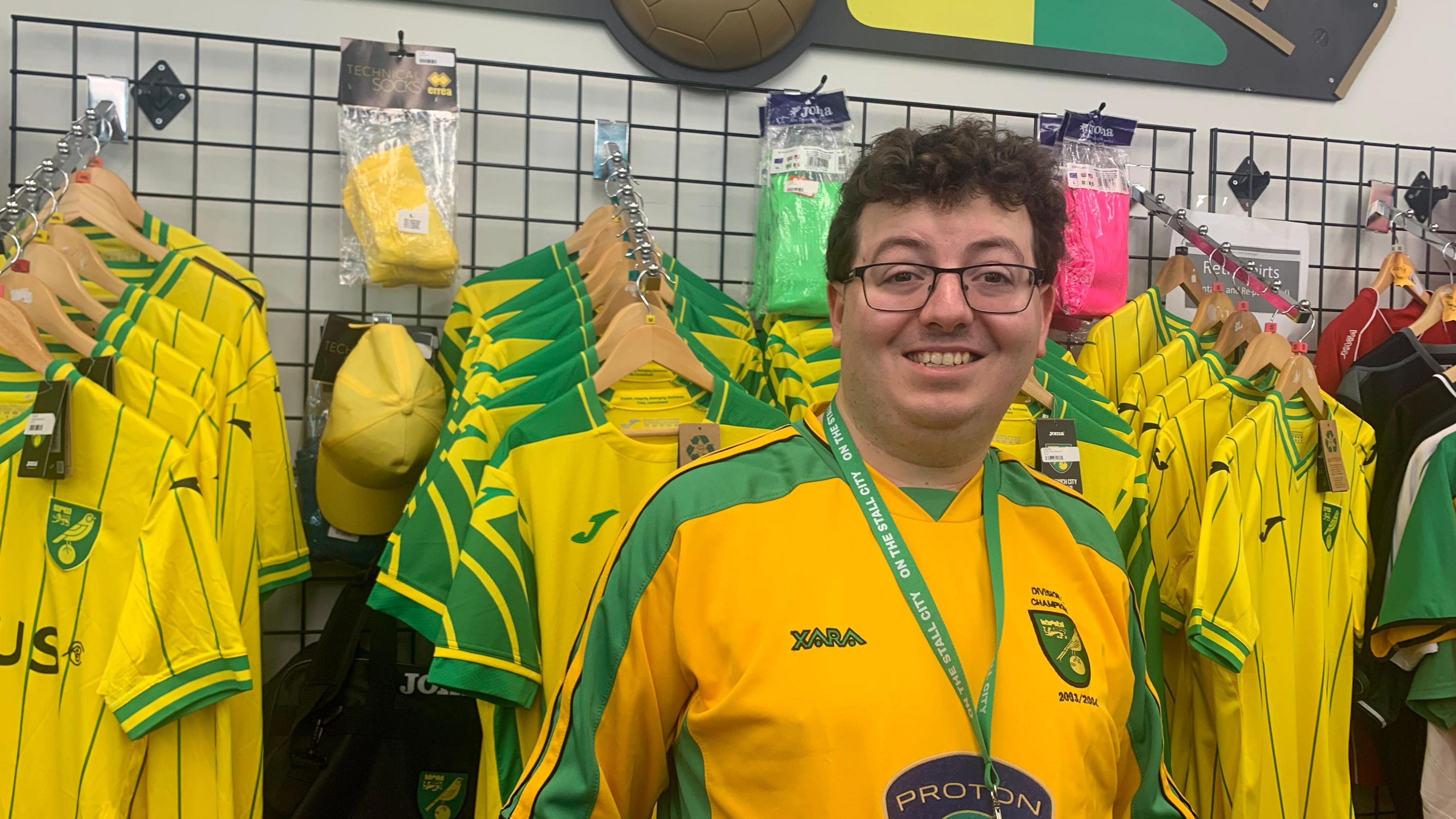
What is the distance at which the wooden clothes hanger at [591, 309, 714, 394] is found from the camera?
1.45m

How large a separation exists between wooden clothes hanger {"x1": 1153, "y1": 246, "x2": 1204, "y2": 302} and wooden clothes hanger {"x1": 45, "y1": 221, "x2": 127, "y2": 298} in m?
2.13

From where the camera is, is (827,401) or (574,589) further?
(827,401)

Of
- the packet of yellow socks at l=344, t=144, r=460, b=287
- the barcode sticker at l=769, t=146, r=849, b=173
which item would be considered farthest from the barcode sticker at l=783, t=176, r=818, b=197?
the packet of yellow socks at l=344, t=144, r=460, b=287

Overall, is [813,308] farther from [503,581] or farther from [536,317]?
[503,581]

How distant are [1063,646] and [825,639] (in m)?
0.28

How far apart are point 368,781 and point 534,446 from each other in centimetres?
77

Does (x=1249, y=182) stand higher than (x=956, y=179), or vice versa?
(x=1249, y=182)

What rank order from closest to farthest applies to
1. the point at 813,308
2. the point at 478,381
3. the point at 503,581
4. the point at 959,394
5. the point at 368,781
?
the point at 959,394, the point at 503,581, the point at 478,381, the point at 368,781, the point at 813,308

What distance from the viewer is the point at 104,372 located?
4.77 feet

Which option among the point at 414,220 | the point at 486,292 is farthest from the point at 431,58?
the point at 486,292

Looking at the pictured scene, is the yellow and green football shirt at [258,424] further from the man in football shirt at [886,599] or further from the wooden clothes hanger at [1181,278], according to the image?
the wooden clothes hanger at [1181,278]

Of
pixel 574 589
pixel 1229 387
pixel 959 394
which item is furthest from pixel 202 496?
pixel 1229 387

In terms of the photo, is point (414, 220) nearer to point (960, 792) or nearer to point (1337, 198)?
point (960, 792)

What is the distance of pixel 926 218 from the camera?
40.4 inches
